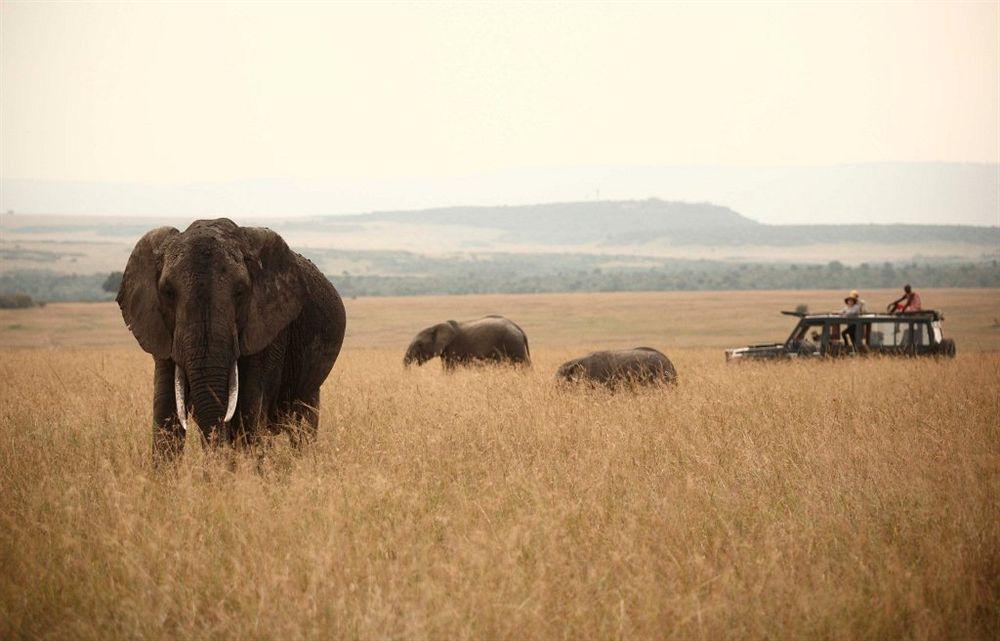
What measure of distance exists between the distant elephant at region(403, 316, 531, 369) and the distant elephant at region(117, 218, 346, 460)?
1304 centimetres

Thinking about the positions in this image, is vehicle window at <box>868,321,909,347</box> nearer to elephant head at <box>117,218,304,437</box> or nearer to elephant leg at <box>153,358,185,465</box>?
elephant head at <box>117,218,304,437</box>

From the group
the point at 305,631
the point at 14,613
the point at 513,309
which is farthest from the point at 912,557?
the point at 513,309

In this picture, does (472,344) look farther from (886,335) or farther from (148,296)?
(148,296)

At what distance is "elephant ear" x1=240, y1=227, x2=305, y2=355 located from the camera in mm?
8836

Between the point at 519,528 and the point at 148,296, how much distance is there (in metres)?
3.71

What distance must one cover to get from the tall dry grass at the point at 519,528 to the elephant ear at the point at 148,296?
0.97m

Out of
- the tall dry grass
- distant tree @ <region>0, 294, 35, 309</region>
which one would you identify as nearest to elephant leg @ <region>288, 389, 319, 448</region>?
the tall dry grass

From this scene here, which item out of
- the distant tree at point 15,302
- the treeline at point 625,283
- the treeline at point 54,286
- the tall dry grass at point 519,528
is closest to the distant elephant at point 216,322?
the tall dry grass at point 519,528

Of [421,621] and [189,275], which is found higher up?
[189,275]

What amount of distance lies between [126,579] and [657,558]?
9.77ft

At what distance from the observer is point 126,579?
6.23 m

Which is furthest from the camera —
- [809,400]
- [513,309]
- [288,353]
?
[513,309]

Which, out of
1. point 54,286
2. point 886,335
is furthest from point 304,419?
point 54,286

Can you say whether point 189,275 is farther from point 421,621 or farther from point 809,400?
point 809,400
